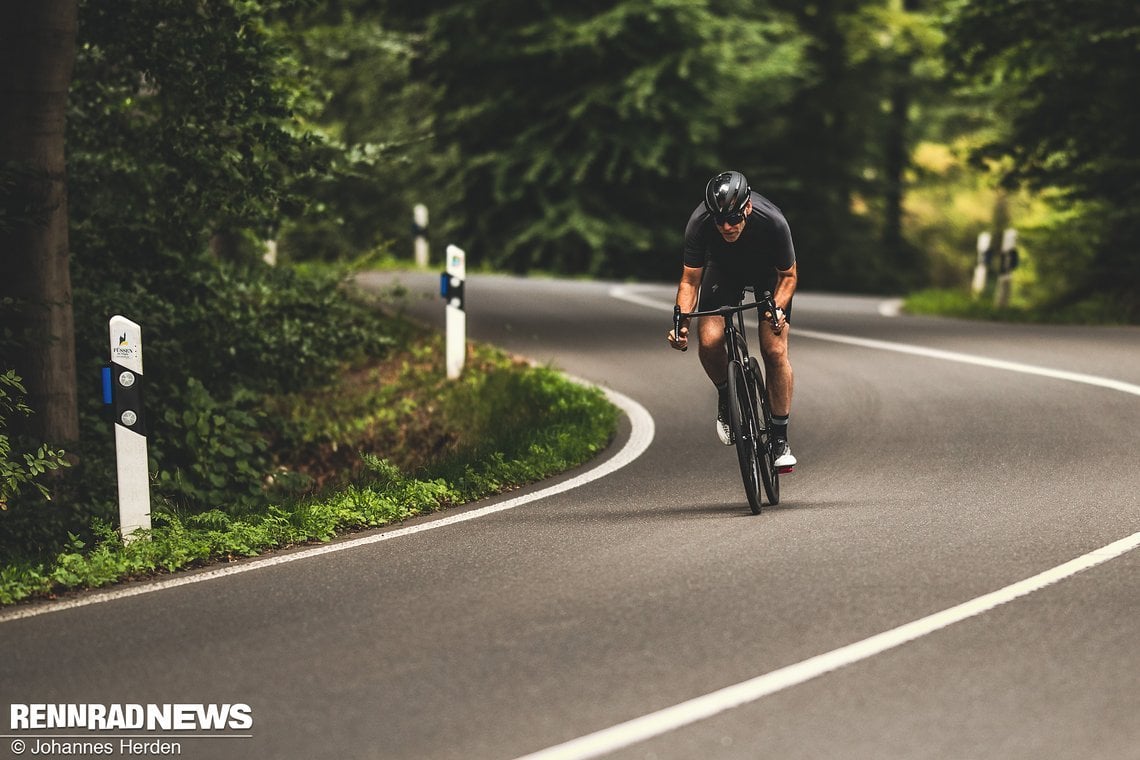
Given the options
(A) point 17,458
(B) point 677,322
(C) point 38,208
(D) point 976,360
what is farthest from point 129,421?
(D) point 976,360

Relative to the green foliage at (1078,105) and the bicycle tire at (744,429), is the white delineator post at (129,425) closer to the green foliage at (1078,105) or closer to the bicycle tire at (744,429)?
the bicycle tire at (744,429)

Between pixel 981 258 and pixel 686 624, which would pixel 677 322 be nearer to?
pixel 686 624

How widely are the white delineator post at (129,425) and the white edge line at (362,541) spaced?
103cm

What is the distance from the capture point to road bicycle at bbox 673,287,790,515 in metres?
7.87

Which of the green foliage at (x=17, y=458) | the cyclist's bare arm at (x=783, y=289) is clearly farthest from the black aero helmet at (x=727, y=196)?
the green foliage at (x=17, y=458)

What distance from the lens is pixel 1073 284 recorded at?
64.4 feet

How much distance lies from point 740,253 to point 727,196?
0.66 m

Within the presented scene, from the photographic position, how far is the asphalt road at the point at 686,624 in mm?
4703

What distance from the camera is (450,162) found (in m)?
31.0

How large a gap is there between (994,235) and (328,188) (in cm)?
2248

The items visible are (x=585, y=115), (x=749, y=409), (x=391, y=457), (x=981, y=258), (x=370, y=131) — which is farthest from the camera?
(x=585, y=115)

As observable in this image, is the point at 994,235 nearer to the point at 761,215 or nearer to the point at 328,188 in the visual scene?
the point at 328,188

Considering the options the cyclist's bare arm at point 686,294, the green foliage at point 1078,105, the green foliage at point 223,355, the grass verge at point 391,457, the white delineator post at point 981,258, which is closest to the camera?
the grass verge at point 391,457

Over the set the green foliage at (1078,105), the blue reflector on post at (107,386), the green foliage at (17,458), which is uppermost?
the green foliage at (1078,105)
